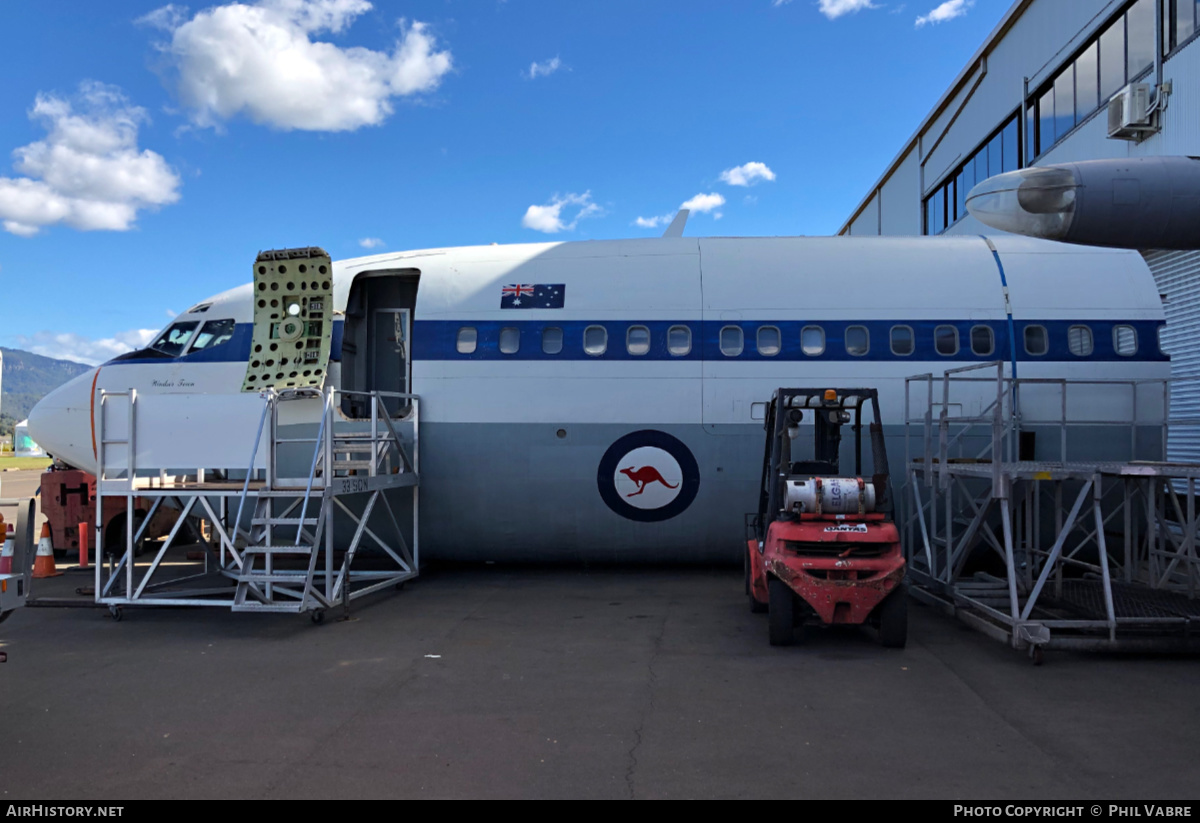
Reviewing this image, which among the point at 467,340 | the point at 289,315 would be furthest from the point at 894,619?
the point at 289,315

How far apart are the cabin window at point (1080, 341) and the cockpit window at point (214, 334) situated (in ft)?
42.1

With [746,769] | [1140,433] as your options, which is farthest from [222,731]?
[1140,433]

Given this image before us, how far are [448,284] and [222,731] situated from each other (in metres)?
7.72

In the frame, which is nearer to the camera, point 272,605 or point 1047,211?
point 1047,211

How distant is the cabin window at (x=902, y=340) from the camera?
1175cm

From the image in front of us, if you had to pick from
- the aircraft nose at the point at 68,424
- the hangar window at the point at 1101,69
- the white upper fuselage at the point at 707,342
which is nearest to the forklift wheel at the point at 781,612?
the white upper fuselage at the point at 707,342

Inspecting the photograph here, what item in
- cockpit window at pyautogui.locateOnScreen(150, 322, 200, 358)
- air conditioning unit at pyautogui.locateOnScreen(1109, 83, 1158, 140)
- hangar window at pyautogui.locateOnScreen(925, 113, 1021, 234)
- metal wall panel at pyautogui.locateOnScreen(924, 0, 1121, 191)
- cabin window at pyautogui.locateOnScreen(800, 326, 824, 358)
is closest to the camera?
cabin window at pyautogui.locateOnScreen(800, 326, 824, 358)

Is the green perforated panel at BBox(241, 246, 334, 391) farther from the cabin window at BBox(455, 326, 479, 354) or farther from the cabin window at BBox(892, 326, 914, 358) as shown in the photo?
the cabin window at BBox(892, 326, 914, 358)

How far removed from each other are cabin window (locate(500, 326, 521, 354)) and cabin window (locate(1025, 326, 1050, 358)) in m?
7.64

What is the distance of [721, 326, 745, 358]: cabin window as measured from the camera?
11.9 meters

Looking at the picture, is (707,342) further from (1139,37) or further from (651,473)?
(1139,37)

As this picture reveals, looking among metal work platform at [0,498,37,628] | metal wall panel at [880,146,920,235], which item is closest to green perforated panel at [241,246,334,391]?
metal work platform at [0,498,37,628]

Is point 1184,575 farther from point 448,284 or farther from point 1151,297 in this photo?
point 448,284
